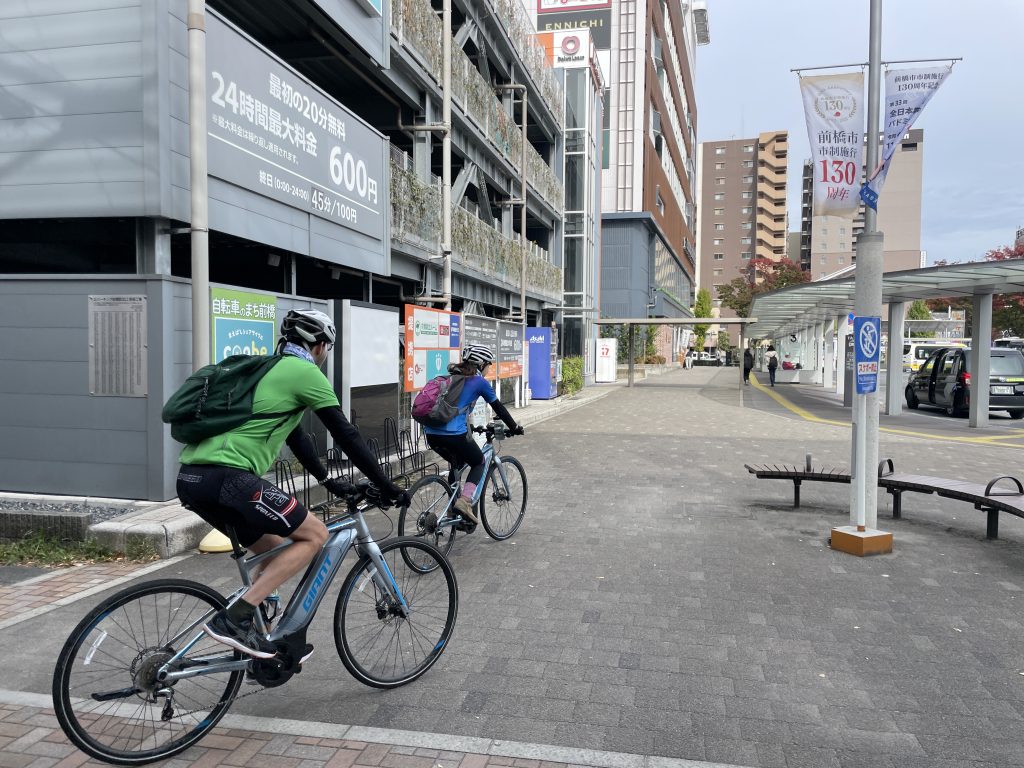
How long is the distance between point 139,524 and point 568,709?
4.07m

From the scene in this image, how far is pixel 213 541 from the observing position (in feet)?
20.1

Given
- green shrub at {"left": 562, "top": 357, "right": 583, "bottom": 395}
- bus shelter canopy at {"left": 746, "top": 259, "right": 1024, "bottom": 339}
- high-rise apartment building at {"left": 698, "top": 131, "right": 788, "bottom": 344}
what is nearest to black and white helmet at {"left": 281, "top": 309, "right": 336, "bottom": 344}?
bus shelter canopy at {"left": 746, "top": 259, "right": 1024, "bottom": 339}

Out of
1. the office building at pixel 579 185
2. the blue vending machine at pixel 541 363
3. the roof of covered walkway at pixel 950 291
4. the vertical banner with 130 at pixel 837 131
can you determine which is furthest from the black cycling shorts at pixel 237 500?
the office building at pixel 579 185

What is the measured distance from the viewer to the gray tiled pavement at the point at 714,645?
11.1 ft

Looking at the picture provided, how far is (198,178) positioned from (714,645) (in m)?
5.47

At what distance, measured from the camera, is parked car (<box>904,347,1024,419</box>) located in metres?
19.7

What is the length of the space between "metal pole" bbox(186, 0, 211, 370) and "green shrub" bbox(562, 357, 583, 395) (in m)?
21.2

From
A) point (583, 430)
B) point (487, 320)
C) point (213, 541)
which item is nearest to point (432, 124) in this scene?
point (487, 320)

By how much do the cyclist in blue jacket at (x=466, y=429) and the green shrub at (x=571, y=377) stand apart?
21169mm

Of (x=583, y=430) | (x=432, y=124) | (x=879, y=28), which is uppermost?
(x=432, y=124)

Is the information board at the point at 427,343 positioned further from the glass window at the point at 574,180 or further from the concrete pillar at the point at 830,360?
the concrete pillar at the point at 830,360

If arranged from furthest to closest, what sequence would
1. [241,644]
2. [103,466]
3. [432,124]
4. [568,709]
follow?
[432,124] → [103,466] → [568,709] → [241,644]

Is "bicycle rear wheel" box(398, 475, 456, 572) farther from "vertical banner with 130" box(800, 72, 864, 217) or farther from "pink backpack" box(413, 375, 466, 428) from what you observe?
"vertical banner with 130" box(800, 72, 864, 217)

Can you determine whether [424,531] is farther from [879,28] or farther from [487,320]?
[487,320]
